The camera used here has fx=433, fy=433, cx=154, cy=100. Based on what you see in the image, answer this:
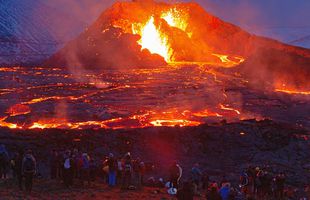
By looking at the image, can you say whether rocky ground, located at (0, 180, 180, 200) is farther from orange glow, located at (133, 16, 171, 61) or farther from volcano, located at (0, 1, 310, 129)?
orange glow, located at (133, 16, 171, 61)

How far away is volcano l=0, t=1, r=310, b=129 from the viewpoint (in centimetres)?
3872

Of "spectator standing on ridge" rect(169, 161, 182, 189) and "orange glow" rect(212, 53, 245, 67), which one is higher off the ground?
"orange glow" rect(212, 53, 245, 67)

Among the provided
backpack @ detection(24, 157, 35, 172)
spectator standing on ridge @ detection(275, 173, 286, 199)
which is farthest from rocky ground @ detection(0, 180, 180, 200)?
spectator standing on ridge @ detection(275, 173, 286, 199)

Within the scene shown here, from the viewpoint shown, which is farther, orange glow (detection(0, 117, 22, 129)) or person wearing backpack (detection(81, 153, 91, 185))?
orange glow (detection(0, 117, 22, 129))

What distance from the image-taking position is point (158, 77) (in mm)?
67562

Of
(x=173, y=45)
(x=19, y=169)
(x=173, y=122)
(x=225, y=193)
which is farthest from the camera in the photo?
(x=173, y=45)

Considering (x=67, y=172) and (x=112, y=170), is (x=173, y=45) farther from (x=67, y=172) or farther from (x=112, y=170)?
(x=67, y=172)

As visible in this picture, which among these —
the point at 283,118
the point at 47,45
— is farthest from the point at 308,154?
the point at 47,45

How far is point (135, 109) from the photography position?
41.4 meters

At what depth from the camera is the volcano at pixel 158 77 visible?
3872 centimetres

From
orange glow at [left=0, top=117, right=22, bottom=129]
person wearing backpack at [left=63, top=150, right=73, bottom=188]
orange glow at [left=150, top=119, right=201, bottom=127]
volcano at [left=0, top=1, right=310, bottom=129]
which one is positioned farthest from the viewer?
volcano at [left=0, top=1, right=310, bottom=129]

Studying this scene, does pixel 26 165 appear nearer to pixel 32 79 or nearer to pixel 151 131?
pixel 151 131

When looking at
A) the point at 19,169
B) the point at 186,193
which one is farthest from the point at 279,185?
the point at 19,169

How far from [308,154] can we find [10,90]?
3937 centimetres
